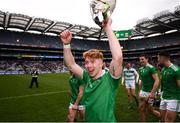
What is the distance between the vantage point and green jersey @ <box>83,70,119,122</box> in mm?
3475

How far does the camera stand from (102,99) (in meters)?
3.49

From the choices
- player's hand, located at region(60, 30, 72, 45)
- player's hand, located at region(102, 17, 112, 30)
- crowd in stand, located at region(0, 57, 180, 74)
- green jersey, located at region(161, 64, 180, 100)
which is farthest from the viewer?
crowd in stand, located at region(0, 57, 180, 74)

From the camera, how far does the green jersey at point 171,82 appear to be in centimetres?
701

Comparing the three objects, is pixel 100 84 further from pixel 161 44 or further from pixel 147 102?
pixel 161 44

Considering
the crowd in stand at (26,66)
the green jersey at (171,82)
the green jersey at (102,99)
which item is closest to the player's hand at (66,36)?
the green jersey at (102,99)

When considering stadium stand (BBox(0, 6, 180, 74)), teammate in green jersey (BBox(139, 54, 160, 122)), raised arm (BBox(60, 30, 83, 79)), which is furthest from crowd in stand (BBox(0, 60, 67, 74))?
raised arm (BBox(60, 30, 83, 79))

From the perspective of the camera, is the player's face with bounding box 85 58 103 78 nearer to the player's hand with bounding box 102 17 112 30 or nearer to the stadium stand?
the player's hand with bounding box 102 17 112 30

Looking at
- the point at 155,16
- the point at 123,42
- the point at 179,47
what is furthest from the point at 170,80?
the point at 123,42

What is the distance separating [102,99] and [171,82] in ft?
13.6

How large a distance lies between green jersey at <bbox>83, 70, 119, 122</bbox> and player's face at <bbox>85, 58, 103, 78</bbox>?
87 mm

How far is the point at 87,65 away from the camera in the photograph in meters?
3.55

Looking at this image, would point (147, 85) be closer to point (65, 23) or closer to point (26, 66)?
point (65, 23)

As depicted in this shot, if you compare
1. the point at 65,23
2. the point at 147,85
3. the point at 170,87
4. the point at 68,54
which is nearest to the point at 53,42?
the point at 65,23

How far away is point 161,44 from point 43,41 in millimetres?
35471
